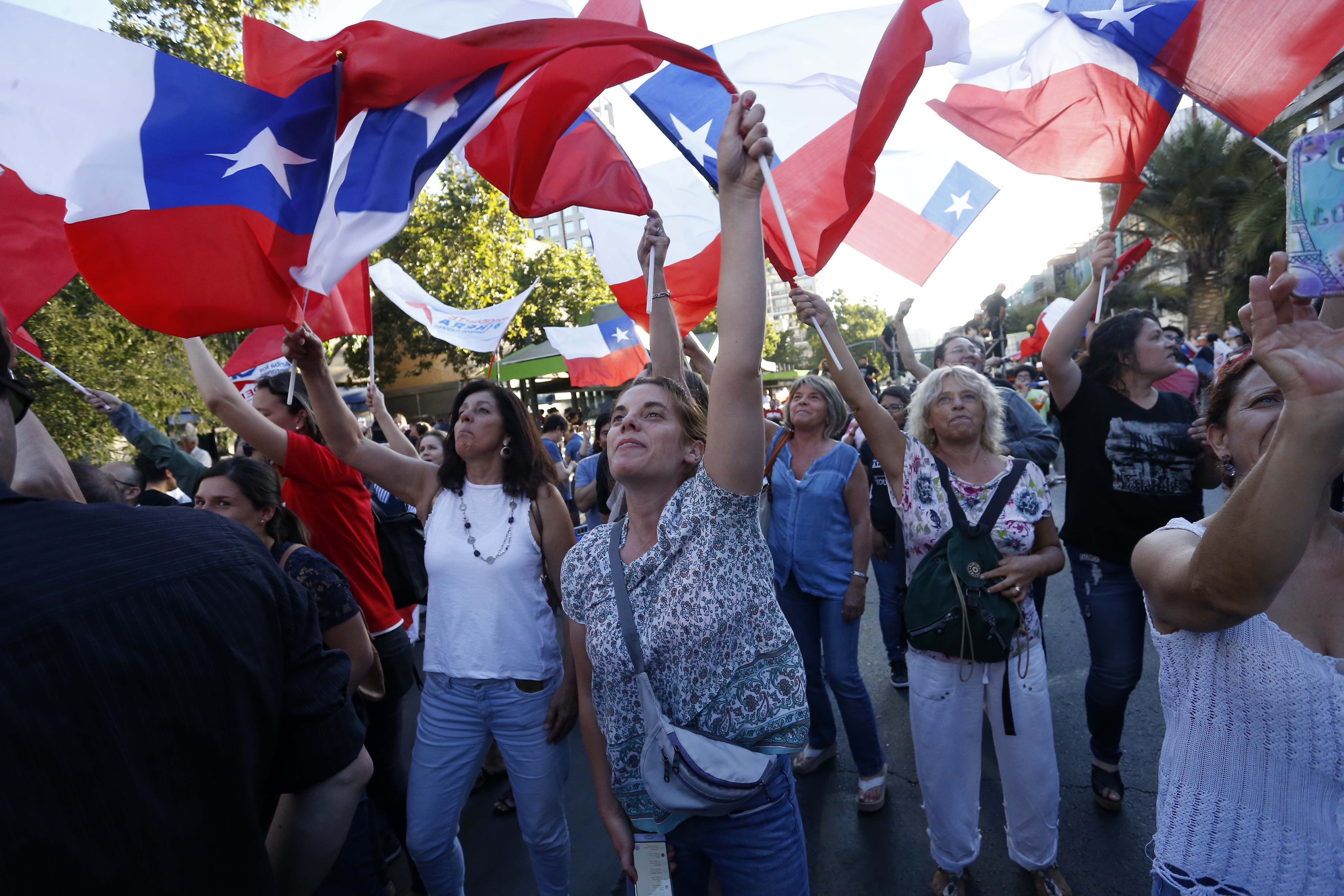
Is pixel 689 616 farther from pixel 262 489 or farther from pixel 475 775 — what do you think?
pixel 262 489

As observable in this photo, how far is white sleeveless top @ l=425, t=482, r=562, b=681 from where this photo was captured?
246 cm

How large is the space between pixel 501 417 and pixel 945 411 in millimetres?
1747

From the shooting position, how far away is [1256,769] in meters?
1.37

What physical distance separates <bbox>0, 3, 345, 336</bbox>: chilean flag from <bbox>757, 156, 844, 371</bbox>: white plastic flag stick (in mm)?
1585

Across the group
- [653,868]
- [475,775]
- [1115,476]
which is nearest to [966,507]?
[1115,476]

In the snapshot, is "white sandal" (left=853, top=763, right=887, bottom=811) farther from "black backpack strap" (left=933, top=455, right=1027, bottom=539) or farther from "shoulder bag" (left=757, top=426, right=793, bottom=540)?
"black backpack strap" (left=933, top=455, right=1027, bottom=539)


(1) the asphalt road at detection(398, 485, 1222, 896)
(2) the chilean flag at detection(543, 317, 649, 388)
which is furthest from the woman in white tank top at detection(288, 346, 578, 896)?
(2) the chilean flag at detection(543, 317, 649, 388)

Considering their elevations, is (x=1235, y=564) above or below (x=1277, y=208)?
below

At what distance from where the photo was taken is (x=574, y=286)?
2683cm

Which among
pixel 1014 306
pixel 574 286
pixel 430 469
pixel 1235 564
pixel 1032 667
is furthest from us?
pixel 1014 306

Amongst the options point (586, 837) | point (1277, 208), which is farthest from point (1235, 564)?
point (1277, 208)

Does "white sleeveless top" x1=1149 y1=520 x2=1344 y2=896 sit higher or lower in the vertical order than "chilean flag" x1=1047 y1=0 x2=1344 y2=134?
lower

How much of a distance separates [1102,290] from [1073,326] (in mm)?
201

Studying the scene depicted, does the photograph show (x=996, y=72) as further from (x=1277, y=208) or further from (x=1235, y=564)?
(x=1277, y=208)
